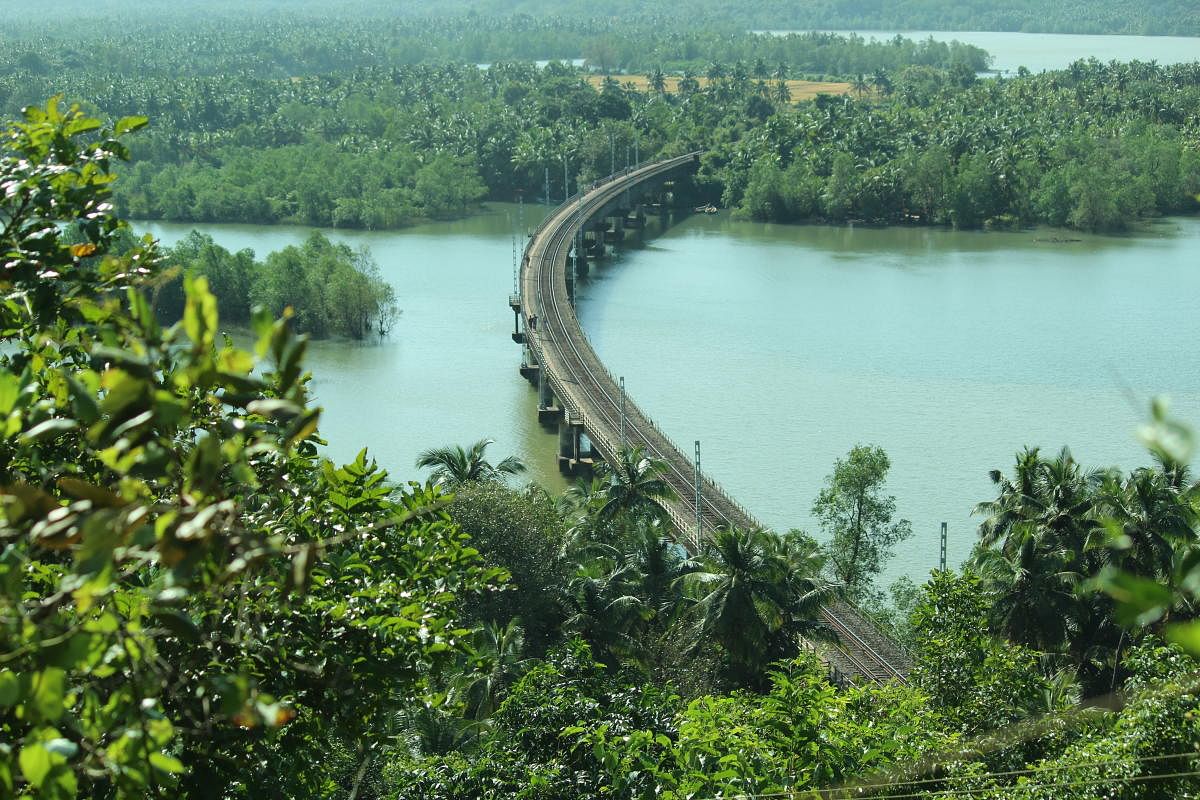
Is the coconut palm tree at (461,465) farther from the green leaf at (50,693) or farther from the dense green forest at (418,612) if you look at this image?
the green leaf at (50,693)

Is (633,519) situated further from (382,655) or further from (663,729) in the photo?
(382,655)

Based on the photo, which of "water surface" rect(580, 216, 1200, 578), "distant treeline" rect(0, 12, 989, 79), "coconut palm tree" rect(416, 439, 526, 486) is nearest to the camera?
"coconut palm tree" rect(416, 439, 526, 486)

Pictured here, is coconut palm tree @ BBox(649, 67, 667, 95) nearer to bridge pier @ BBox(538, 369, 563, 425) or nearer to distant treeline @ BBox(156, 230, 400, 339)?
distant treeline @ BBox(156, 230, 400, 339)

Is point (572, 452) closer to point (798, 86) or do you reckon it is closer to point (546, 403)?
point (546, 403)

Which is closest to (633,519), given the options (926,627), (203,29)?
(926,627)

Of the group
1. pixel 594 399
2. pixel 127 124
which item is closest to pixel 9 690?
pixel 127 124

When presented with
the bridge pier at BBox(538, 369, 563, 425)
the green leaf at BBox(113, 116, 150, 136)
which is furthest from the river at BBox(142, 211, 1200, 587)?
the green leaf at BBox(113, 116, 150, 136)

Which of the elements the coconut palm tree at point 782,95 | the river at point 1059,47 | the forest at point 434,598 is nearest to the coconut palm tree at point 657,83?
the coconut palm tree at point 782,95
